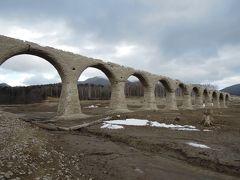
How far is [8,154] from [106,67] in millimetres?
18940

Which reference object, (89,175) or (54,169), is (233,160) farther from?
(54,169)

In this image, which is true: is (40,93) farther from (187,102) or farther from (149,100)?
(149,100)

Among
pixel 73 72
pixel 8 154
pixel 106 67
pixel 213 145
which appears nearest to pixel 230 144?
pixel 213 145

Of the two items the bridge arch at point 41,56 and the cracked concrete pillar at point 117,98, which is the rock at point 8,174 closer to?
the bridge arch at point 41,56

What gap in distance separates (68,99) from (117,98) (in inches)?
268

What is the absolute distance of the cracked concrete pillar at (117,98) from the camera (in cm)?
2641

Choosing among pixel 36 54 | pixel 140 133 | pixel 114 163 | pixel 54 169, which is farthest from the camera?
pixel 36 54

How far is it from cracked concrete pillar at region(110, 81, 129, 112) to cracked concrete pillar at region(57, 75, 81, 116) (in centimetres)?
566

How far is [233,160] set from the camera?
852 centimetres

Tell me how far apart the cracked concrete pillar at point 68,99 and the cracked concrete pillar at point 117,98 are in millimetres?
5658

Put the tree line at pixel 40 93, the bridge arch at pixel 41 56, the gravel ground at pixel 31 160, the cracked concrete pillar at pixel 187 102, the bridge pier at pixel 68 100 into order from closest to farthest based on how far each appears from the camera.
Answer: the gravel ground at pixel 31 160
the bridge arch at pixel 41 56
the bridge pier at pixel 68 100
the cracked concrete pillar at pixel 187 102
the tree line at pixel 40 93

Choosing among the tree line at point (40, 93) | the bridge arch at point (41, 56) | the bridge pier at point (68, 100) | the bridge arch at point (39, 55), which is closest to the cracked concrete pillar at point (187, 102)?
the bridge pier at point (68, 100)

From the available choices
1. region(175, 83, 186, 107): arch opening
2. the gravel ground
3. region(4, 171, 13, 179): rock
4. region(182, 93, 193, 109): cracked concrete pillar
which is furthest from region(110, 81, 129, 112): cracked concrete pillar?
region(4, 171, 13, 179): rock

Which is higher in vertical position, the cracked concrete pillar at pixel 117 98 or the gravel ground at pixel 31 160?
the cracked concrete pillar at pixel 117 98
